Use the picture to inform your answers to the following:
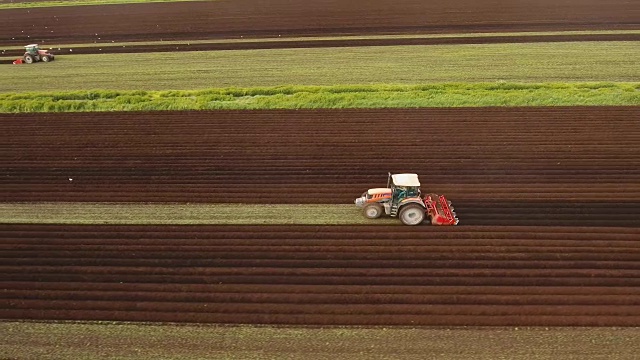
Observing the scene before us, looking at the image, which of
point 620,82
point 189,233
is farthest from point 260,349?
point 620,82

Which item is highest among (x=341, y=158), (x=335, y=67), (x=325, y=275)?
(x=335, y=67)

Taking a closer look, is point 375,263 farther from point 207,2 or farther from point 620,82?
point 207,2

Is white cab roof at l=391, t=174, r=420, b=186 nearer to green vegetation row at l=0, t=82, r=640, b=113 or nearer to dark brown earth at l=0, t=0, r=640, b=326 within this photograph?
dark brown earth at l=0, t=0, r=640, b=326

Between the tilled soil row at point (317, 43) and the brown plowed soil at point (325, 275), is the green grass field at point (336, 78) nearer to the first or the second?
the tilled soil row at point (317, 43)

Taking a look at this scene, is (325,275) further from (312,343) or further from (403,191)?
(403,191)

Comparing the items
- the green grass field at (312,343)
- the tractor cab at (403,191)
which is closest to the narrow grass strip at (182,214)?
the tractor cab at (403,191)

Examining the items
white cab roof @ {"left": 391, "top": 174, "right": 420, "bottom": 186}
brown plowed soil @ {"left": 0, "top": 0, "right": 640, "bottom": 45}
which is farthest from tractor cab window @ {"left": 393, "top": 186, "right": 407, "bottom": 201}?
brown plowed soil @ {"left": 0, "top": 0, "right": 640, "bottom": 45}

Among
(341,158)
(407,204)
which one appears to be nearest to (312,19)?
(341,158)
